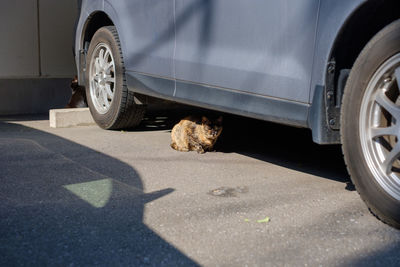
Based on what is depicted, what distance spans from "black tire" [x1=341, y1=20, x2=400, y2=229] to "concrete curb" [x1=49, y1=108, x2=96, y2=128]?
11.6ft

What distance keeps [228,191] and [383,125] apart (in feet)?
3.51

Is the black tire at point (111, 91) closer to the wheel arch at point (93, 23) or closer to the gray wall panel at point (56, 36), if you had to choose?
the wheel arch at point (93, 23)

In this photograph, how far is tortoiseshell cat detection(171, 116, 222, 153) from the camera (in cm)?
484

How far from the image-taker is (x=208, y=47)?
13.5ft

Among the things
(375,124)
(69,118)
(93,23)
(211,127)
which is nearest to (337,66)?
(375,124)

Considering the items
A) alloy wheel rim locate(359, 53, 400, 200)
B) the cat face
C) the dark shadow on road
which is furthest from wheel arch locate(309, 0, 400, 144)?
the cat face

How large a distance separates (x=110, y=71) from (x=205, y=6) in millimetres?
1761

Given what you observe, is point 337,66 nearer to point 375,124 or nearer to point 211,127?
point 375,124

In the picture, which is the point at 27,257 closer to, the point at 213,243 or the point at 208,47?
the point at 213,243

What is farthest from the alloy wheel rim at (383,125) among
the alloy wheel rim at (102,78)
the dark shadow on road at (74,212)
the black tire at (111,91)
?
the alloy wheel rim at (102,78)

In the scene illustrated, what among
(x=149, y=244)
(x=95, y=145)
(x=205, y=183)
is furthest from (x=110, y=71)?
(x=149, y=244)

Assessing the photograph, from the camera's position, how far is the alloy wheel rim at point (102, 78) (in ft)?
18.3

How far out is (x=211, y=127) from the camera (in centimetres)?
486

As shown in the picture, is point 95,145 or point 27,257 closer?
point 27,257
